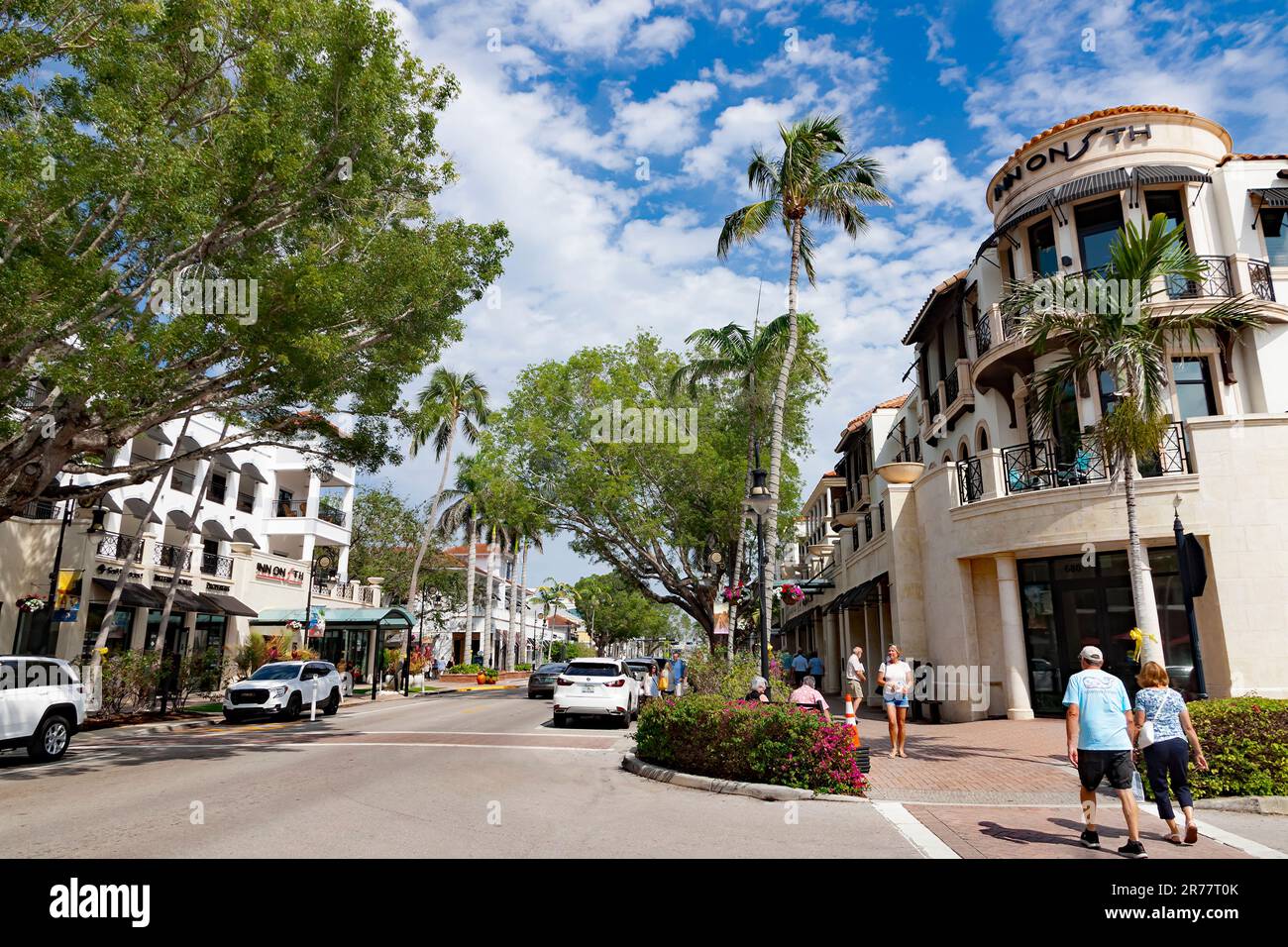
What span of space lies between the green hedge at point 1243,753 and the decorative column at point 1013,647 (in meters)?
7.89

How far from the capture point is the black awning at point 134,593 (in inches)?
1016

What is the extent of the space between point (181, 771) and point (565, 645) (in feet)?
249

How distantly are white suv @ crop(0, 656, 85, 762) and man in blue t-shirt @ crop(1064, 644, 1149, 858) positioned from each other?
1409 centimetres

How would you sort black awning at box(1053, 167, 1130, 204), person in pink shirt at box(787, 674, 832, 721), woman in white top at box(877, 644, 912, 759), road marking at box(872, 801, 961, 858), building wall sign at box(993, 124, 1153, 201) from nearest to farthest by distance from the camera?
road marking at box(872, 801, 961, 858)
person in pink shirt at box(787, 674, 832, 721)
woman in white top at box(877, 644, 912, 759)
black awning at box(1053, 167, 1130, 204)
building wall sign at box(993, 124, 1153, 201)

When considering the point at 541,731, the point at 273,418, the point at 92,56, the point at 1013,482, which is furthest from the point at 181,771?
the point at 1013,482

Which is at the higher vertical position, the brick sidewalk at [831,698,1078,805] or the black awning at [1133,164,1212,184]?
the black awning at [1133,164,1212,184]

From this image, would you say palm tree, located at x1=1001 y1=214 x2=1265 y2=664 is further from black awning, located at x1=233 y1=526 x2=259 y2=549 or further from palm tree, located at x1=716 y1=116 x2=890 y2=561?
black awning, located at x1=233 y1=526 x2=259 y2=549

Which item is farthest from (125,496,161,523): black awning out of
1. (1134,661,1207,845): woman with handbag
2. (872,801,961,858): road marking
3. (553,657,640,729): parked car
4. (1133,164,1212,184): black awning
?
(1133,164,1212,184): black awning

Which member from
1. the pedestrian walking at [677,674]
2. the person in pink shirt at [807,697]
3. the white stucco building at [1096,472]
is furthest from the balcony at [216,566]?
the person in pink shirt at [807,697]

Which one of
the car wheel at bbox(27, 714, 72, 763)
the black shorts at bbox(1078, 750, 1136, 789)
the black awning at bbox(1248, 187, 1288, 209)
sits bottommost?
the car wheel at bbox(27, 714, 72, 763)

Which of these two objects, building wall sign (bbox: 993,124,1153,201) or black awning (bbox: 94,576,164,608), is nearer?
building wall sign (bbox: 993,124,1153,201)

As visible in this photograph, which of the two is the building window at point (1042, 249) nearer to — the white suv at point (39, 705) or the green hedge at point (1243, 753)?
the green hedge at point (1243, 753)

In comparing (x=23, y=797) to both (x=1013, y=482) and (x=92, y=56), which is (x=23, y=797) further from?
(x=1013, y=482)

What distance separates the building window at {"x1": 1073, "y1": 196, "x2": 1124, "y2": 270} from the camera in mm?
18188
